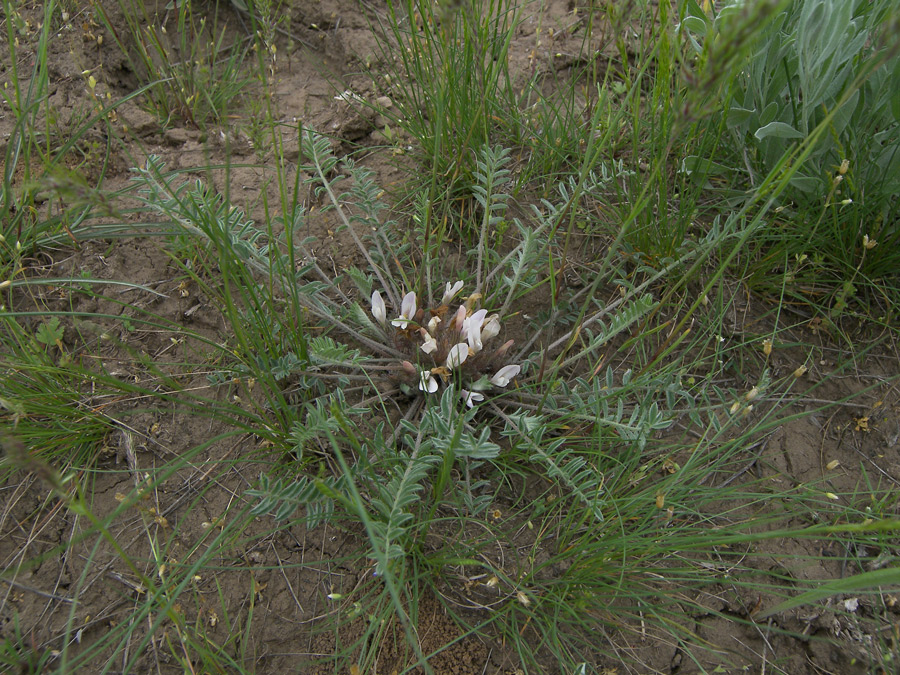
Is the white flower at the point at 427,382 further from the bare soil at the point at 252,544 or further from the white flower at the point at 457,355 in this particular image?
the bare soil at the point at 252,544

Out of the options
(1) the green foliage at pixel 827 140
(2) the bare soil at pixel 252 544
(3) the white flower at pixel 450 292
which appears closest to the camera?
(2) the bare soil at pixel 252 544

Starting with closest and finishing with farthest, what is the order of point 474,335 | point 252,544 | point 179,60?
point 252,544
point 474,335
point 179,60

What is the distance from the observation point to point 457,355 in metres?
1.84

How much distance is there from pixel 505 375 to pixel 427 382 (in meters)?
0.26

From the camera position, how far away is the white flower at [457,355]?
1875 mm

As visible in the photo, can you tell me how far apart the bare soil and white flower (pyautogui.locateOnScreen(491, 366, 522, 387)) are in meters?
0.48

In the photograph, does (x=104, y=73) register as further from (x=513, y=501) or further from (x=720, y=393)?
(x=720, y=393)

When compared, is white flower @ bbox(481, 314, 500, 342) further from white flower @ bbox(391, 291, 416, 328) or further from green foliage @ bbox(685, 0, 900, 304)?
green foliage @ bbox(685, 0, 900, 304)

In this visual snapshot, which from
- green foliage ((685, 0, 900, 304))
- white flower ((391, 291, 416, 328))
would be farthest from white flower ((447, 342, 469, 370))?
green foliage ((685, 0, 900, 304))

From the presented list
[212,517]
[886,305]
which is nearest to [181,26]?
[212,517]

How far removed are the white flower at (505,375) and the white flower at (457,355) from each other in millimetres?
129

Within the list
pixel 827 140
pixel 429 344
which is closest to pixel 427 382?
pixel 429 344

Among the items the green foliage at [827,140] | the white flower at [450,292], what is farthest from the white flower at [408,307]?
the green foliage at [827,140]

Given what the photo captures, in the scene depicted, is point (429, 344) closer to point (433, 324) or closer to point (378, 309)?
point (433, 324)
